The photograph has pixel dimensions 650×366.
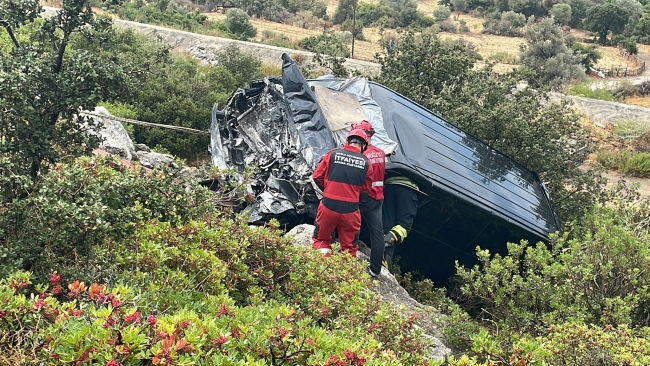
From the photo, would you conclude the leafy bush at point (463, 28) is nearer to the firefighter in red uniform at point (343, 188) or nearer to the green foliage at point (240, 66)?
the green foliage at point (240, 66)

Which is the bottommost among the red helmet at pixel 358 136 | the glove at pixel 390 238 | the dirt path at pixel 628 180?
the dirt path at pixel 628 180

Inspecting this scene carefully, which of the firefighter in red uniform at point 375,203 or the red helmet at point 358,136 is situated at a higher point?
the red helmet at point 358,136

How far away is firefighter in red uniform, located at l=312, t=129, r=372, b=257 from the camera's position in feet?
15.3

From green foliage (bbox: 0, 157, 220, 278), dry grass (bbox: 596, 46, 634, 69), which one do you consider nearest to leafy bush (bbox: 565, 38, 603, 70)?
dry grass (bbox: 596, 46, 634, 69)

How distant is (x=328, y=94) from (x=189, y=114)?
3.73 m

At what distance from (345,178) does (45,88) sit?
2.39 metres

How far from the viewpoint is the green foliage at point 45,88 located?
315cm

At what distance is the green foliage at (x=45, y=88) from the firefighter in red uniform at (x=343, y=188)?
1923 millimetres

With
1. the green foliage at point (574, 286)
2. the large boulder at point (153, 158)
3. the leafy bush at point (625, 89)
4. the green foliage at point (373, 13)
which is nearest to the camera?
the green foliage at point (574, 286)

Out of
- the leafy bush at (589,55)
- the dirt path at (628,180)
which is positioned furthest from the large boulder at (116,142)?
the leafy bush at (589,55)

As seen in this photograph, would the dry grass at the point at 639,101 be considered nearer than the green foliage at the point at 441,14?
Yes

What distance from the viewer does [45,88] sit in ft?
10.7

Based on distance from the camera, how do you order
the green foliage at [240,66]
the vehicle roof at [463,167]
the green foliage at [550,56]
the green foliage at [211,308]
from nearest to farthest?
the green foliage at [211,308]
the vehicle roof at [463,167]
the green foliage at [240,66]
the green foliage at [550,56]

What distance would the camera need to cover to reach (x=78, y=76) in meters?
3.22
